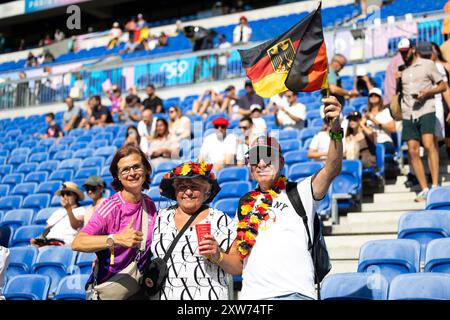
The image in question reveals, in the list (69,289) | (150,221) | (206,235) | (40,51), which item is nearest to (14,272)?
(69,289)

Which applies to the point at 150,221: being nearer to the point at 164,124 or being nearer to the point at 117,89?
the point at 164,124

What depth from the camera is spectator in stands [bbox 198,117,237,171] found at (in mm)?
7602

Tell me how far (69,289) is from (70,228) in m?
1.61

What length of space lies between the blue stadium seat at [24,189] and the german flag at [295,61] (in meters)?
5.63

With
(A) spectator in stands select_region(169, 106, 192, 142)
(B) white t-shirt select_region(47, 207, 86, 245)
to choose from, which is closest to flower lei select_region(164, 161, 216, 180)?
(B) white t-shirt select_region(47, 207, 86, 245)

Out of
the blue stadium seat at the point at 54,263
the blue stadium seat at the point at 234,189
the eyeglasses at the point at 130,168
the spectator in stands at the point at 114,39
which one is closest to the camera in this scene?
the eyeglasses at the point at 130,168

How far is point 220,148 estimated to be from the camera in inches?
301

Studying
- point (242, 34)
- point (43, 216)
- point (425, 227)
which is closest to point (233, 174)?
point (43, 216)

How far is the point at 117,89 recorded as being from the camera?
13.4 m

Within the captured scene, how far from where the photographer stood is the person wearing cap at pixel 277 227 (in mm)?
2906

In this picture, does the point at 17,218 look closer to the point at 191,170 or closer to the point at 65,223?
the point at 65,223

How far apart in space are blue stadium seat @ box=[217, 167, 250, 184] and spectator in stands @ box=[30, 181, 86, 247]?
1.56 meters

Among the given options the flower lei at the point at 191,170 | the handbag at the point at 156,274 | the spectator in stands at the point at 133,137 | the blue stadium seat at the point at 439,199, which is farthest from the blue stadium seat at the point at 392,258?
the spectator in stands at the point at 133,137

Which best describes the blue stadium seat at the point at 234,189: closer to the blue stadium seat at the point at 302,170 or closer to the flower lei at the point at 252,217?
the blue stadium seat at the point at 302,170
